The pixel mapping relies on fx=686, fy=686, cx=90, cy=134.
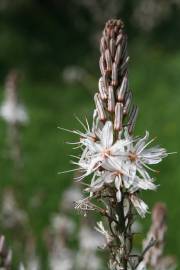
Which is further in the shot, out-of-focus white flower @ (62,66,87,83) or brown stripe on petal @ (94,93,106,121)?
out-of-focus white flower @ (62,66,87,83)

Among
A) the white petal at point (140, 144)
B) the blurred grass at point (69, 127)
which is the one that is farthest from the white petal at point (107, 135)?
the blurred grass at point (69, 127)

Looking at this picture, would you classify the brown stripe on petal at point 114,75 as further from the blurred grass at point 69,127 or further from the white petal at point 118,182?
the blurred grass at point 69,127

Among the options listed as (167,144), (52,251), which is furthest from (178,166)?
(52,251)

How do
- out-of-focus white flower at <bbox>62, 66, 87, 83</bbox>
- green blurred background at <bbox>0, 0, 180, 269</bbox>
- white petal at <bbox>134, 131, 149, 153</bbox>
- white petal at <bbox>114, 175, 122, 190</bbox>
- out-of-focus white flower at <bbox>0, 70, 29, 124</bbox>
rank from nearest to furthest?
1. white petal at <bbox>114, 175, 122, 190</bbox>
2. white petal at <bbox>134, 131, 149, 153</bbox>
3. out-of-focus white flower at <bbox>0, 70, 29, 124</bbox>
4. green blurred background at <bbox>0, 0, 180, 269</bbox>
5. out-of-focus white flower at <bbox>62, 66, 87, 83</bbox>

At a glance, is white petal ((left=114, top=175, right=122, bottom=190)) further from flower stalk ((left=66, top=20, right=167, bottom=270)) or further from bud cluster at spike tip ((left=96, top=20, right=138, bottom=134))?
bud cluster at spike tip ((left=96, top=20, right=138, bottom=134))

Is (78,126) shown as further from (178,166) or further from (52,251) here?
(52,251)

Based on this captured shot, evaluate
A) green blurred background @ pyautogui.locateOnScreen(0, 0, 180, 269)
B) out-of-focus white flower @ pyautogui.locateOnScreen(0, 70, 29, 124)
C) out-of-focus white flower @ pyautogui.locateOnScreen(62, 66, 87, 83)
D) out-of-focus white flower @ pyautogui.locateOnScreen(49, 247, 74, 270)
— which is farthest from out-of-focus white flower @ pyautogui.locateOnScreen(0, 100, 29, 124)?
out-of-focus white flower @ pyautogui.locateOnScreen(62, 66, 87, 83)

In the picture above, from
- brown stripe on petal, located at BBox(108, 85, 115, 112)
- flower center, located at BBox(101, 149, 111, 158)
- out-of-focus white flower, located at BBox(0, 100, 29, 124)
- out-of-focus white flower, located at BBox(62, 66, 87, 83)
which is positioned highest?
out-of-focus white flower, located at BBox(62, 66, 87, 83)
